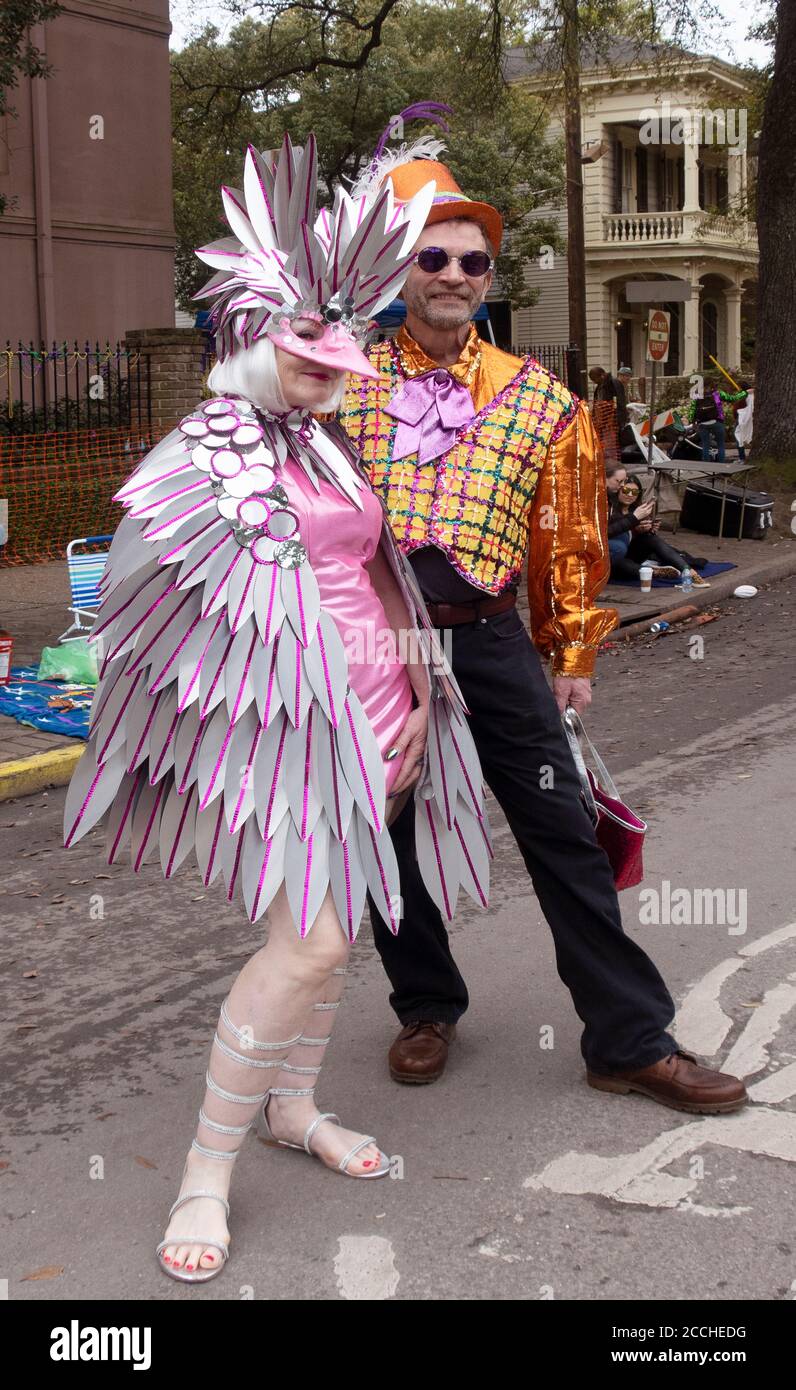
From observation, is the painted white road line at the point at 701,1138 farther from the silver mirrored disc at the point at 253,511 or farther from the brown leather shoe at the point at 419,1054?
the silver mirrored disc at the point at 253,511

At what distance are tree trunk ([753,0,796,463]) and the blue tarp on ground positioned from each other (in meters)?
11.2

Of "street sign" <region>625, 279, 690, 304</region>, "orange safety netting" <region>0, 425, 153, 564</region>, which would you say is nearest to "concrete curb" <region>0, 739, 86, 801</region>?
"orange safety netting" <region>0, 425, 153, 564</region>

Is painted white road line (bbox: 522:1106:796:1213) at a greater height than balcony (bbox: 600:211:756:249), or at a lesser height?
lesser

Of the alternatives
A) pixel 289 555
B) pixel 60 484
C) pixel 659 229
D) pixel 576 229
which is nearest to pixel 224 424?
pixel 289 555

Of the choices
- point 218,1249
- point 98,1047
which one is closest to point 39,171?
point 98,1047

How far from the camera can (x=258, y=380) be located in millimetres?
2801

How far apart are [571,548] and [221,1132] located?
60.6 inches

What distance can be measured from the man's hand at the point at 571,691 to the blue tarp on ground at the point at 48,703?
410 centimetres

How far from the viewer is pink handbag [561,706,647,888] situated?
3.56 metres

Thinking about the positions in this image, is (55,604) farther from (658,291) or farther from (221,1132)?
(221,1132)

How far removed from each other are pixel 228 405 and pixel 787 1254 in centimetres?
195

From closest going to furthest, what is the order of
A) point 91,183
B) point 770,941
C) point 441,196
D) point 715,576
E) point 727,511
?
point 441,196 < point 770,941 < point 715,576 < point 727,511 < point 91,183

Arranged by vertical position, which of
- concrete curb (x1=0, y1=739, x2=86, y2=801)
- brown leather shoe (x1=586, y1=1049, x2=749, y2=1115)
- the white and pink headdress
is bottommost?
brown leather shoe (x1=586, y1=1049, x2=749, y2=1115)

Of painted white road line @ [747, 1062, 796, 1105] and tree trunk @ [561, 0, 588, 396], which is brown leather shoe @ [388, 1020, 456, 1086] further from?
tree trunk @ [561, 0, 588, 396]
